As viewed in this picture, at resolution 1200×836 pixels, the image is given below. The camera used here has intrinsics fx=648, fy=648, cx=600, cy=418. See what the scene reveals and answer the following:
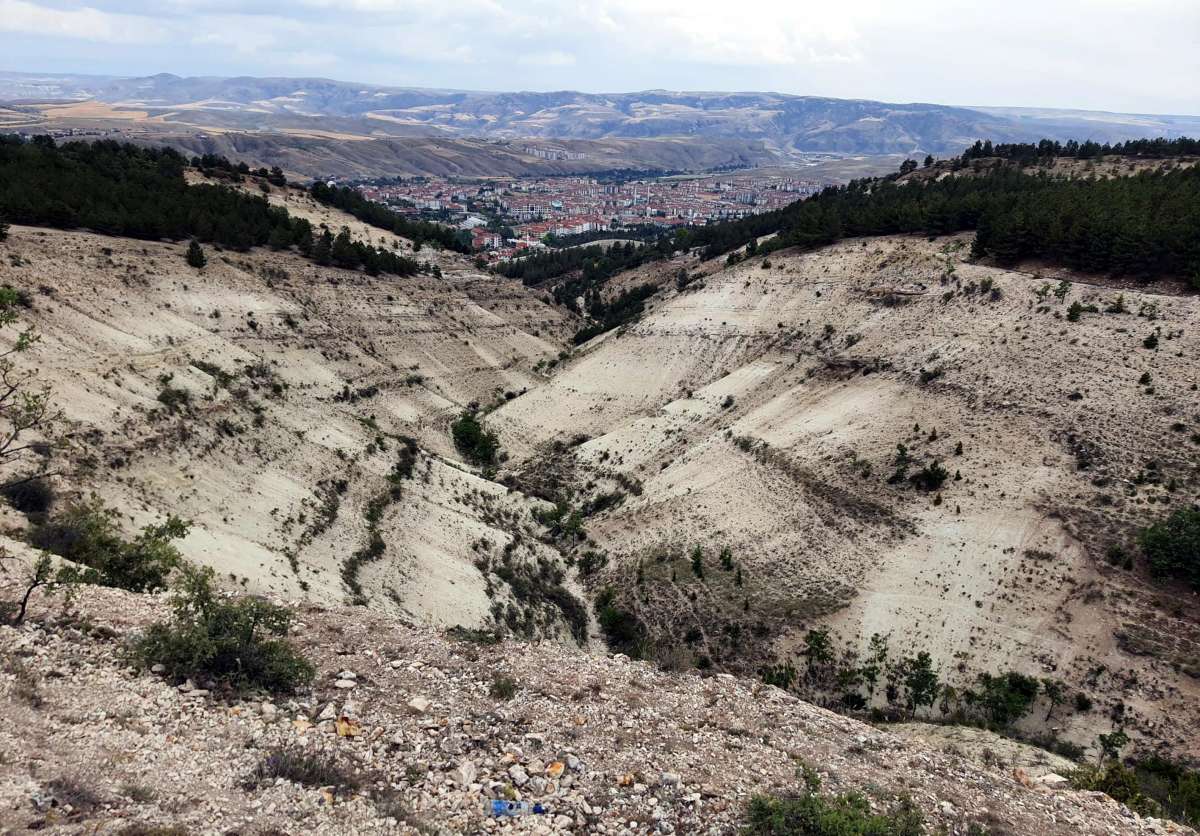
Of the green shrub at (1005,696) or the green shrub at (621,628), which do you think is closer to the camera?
the green shrub at (1005,696)

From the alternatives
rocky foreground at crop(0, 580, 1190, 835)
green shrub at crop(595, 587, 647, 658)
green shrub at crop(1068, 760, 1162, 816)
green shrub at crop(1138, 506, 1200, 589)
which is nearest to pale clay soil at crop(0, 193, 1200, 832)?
rocky foreground at crop(0, 580, 1190, 835)

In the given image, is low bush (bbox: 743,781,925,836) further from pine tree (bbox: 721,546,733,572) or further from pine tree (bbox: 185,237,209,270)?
pine tree (bbox: 185,237,209,270)

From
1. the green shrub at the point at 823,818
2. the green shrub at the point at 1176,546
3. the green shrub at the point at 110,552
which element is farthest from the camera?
the green shrub at the point at 1176,546

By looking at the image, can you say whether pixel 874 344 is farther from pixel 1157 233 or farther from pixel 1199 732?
pixel 1199 732

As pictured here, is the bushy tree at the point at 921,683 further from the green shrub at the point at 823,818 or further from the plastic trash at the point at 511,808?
the plastic trash at the point at 511,808

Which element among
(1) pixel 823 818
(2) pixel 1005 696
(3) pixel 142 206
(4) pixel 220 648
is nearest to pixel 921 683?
(2) pixel 1005 696

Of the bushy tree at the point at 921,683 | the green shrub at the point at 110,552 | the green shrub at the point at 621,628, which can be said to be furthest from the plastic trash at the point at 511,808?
the bushy tree at the point at 921,683

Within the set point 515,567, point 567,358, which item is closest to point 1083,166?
point 567,358
